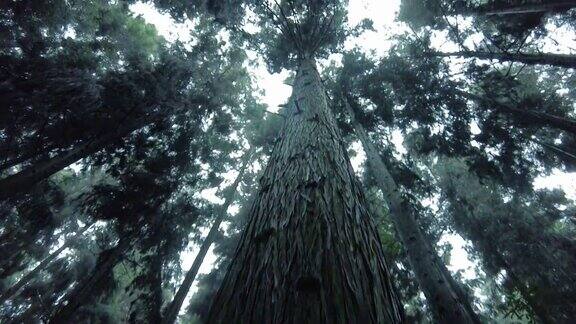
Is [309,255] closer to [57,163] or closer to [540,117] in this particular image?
[57,163]

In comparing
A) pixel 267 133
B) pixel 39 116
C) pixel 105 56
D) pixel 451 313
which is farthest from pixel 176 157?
pixel 451 313

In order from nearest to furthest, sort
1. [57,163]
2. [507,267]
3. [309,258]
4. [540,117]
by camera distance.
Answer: [309,258] < [57,163] < [540,117] < [507,267]

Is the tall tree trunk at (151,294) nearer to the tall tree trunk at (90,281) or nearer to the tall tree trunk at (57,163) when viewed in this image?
the tall tree trunk at (90,281)

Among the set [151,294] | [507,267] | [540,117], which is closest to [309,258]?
[151,294]

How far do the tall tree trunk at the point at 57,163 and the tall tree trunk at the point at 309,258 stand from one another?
26.0ft

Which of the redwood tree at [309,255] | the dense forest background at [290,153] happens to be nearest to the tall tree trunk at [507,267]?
the dense forest background at [290,153]

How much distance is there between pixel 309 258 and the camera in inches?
65.5

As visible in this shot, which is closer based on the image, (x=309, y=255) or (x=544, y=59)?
(x=309, y=255)

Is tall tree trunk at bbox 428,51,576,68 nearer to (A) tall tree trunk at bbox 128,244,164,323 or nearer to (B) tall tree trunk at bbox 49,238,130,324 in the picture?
(A) tall tree trunk at bbox 128,244,164,323

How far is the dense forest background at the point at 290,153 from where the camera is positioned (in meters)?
1.98

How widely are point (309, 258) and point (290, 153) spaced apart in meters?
1.59

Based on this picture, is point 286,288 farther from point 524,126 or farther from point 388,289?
point 524,126

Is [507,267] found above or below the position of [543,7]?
below

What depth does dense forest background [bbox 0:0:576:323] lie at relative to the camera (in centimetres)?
198
